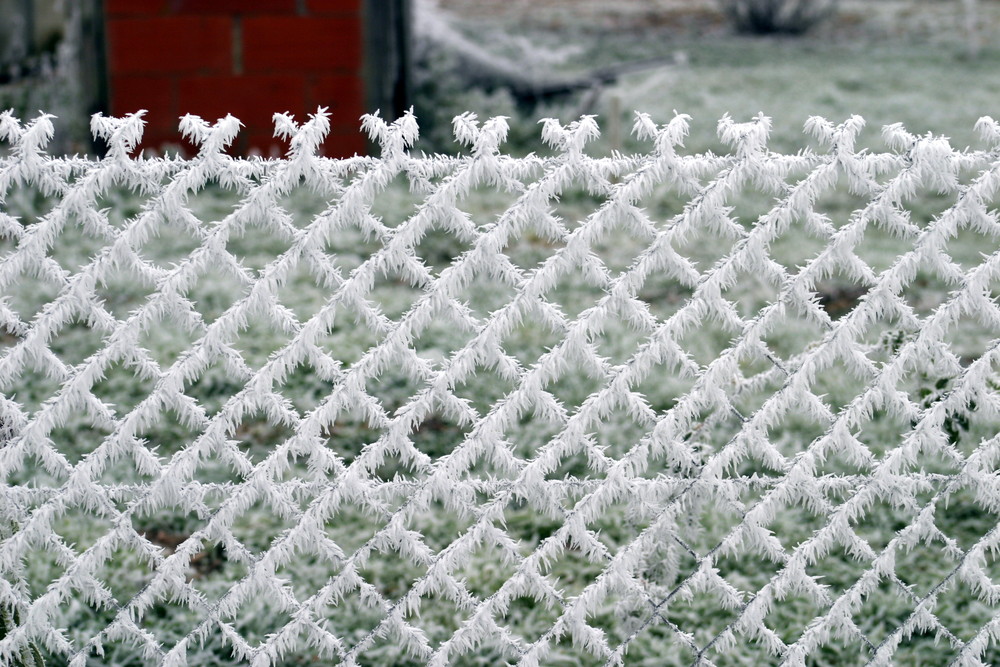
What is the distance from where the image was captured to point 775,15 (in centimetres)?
1468

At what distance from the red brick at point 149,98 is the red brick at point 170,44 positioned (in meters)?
0.06

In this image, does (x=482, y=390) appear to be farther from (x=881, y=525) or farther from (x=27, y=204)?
(x=27, y=204)

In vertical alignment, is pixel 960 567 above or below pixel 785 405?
below

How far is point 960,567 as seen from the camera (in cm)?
238

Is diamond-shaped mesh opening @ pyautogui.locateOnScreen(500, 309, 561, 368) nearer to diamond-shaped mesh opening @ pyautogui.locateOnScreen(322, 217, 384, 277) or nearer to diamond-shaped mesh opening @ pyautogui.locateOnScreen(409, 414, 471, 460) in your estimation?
diamond-shaped mesh opening @ pyautogui.locateOnScreen(409, 414, 471, 460)

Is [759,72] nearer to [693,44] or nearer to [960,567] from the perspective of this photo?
[693,44]

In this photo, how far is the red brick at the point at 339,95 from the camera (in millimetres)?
7121

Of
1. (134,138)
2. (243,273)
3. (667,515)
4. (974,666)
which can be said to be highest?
(134,138)

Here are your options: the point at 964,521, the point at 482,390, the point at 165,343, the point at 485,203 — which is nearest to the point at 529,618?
the point at 482,390

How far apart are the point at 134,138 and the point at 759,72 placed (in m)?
10.8

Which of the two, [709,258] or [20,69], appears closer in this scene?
[709,258]

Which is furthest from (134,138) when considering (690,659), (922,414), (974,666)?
(974,666)

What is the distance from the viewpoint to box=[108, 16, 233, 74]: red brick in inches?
272

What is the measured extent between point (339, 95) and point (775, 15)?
9.32 m
